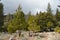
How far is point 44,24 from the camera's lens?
64.0 m

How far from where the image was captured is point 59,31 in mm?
54438

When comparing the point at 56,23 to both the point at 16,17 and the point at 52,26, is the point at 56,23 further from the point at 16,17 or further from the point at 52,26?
the point at 16,17

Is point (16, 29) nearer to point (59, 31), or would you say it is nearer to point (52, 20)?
point (59, 31)

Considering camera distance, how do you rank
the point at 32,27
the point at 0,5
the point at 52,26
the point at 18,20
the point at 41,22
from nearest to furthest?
the point at 18,20, the point at 32,27, the point at 0,5, the point at 41,22, the point at 52,26

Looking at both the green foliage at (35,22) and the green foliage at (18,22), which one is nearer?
the green foliage at (18,22)

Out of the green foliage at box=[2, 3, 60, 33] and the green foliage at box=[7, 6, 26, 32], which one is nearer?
the green foliage at box=[7, 6, 26, 32]

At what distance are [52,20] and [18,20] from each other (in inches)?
935

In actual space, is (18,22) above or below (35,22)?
above

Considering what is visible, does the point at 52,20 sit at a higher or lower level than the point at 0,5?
lower

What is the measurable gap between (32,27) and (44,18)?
12.2 meters

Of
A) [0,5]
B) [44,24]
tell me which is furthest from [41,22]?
[0,5]

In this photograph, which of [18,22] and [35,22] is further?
[35,22]

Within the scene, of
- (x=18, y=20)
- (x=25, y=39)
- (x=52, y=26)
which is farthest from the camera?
(x=52, y=26)

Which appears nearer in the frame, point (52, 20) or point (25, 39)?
point (25, 39)
